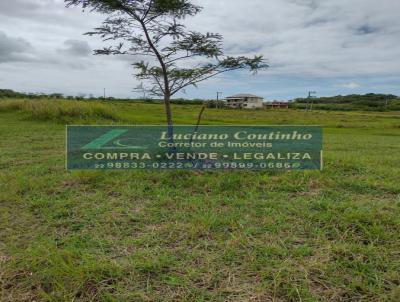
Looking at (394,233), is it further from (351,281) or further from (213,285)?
(213,285)

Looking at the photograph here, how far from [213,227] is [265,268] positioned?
60 centimetres

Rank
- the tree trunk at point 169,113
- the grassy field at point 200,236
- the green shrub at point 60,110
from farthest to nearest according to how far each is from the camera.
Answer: the green shrub at point 60,110
the tree trunk at point 169,113
the grassy field at point 200,236

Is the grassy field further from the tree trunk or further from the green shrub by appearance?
the green shrub

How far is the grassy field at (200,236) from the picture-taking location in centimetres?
155

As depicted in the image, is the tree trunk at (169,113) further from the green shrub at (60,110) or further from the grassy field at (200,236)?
the green shrub at (60,110)

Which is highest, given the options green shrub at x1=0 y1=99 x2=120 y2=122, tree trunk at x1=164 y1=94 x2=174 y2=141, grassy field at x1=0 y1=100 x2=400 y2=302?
green shrub at x1=0 y1=99 x2=120 y2=122

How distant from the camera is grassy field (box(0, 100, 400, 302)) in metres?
1.55

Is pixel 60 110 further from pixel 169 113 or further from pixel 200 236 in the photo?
pixel 200 236

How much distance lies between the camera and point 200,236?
6.86 ft

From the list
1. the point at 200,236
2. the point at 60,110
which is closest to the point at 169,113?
the point at 200,236

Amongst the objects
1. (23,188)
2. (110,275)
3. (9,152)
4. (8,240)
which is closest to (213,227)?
(110,275)

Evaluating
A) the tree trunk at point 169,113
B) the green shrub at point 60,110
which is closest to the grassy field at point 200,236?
the tree trunk at point 169,113

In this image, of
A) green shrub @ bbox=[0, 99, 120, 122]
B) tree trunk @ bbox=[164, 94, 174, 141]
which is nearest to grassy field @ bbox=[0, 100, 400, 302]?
tree trunk @ bbox=[164, 94, 174, 141]

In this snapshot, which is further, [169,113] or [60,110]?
[60,110]
